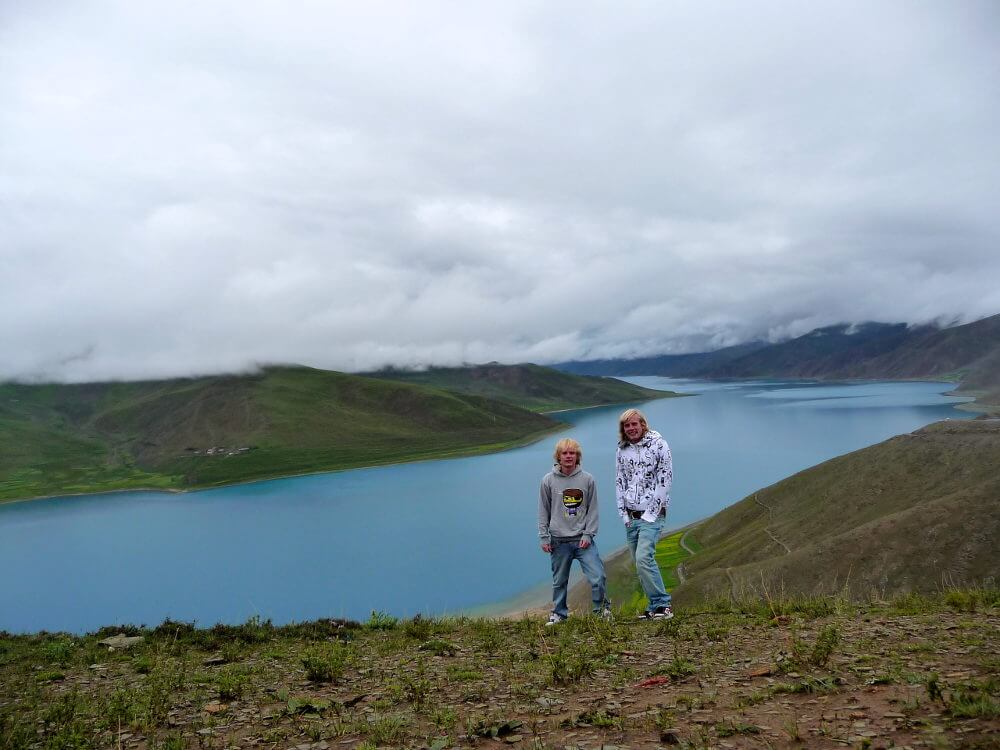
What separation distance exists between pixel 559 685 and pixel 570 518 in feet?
11.3

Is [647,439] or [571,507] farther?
[571,507]

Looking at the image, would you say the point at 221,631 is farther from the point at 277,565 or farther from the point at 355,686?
the point at 277,565

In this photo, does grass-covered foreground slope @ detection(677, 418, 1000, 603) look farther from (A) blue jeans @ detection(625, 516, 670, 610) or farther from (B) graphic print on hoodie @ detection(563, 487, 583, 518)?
(B) graphic print on hoodie @ detection(563, 487, 583, 518)

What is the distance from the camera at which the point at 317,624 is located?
10.0 m

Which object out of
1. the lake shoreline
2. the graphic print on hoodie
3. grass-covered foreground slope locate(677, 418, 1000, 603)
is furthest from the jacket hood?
the lake shoreline

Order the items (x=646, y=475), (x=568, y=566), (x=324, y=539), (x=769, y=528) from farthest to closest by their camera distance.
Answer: (x=324, y=539) → (x=769, y=528) → (x=568, y=566) → (x=646, y=475)

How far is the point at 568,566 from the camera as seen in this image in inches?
361

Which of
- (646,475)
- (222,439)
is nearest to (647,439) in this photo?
(646,475)

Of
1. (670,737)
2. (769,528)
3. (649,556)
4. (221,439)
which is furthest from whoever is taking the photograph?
(221,439)

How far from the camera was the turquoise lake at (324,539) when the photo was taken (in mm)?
49562

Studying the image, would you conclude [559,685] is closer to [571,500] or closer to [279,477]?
[571,500]

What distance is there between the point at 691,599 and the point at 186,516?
86261 mm

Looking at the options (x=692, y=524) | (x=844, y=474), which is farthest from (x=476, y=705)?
(x=692, y=524)

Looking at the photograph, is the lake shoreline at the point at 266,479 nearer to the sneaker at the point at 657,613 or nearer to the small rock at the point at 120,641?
the small rock at the point at 120,641
